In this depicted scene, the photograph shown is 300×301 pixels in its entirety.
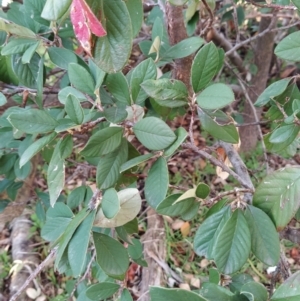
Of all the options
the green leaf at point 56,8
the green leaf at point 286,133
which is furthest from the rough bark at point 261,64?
the green leaf at point 56,8

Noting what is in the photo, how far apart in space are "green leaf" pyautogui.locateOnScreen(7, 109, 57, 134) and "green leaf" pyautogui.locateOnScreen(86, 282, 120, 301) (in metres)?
0.31

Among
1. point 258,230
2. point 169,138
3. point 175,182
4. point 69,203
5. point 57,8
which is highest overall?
point 57,8

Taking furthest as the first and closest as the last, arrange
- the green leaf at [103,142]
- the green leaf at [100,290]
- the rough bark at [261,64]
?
1. the rough bark at [261,64]
2. the green leaf at [100,290]
3. the green leaf at [103,142]

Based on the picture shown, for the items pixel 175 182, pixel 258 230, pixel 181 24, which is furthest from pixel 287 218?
pixel 175 182

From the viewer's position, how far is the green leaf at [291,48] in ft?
1.83

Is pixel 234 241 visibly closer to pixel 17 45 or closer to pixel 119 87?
pixel 119 87

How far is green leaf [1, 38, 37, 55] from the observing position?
61cm

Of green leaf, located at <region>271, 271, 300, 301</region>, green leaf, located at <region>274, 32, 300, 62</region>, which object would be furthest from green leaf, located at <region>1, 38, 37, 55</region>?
green leaf, located at <region>271, 271, 300, 301</region>

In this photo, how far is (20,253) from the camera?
1.66 metres

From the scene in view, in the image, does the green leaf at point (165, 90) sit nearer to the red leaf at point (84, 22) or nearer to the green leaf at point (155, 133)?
the green leaf at point (155, 133)

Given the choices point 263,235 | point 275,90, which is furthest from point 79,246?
point 275,90

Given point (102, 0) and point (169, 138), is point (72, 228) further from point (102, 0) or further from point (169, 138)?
point (102, 0)

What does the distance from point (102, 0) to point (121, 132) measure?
9.8 inches

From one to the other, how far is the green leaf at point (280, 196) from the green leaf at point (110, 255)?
24 centimetres
